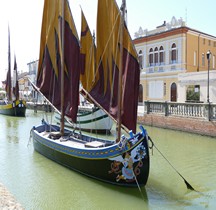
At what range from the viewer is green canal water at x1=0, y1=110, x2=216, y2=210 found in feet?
22.4

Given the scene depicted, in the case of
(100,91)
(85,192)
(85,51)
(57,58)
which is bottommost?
(85,192)

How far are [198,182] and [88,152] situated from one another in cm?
325

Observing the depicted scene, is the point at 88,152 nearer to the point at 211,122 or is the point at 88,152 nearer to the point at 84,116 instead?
the point at 211,122

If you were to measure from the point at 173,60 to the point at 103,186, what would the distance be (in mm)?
23474

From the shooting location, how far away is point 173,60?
96.1 ft

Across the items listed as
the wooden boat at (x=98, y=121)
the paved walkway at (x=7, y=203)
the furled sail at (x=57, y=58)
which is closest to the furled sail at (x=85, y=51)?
the furled sail at (x=57, y=58)

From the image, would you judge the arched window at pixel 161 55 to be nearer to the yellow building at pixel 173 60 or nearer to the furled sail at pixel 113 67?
the yellow building at pixel 173 60

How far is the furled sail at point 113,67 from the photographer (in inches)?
318

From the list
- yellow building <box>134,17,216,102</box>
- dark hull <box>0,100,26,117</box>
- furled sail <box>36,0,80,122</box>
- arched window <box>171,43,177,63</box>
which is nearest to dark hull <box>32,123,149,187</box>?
furled sail <box>36,0,80,122</box>

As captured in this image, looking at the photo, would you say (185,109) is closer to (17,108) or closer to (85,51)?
(85,51)

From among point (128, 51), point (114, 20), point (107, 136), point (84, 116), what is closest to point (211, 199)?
point (128, 51)

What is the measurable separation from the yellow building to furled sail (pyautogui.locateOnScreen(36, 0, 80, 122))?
15.8m

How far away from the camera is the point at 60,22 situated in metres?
11.5

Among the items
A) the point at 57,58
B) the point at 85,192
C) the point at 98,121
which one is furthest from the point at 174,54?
the point at 85,192
